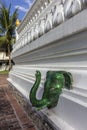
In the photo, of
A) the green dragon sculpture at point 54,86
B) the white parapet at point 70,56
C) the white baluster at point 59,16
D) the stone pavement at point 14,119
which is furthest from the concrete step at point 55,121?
the white baluster at point 59,16

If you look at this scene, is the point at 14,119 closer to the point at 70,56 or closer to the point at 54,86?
the point at 54,86

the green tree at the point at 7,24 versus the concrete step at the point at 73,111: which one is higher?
the green tree at the point at 7,24

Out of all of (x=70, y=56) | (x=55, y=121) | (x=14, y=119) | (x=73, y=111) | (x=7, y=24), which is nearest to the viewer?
(x=73, y=111)

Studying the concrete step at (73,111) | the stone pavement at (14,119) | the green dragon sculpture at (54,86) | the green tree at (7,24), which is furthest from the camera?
the green tree at (7,24)

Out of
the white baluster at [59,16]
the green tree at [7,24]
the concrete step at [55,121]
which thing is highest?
the green tree at [7,24]

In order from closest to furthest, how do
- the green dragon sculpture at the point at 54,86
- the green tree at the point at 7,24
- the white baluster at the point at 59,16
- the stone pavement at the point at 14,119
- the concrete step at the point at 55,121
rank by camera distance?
the concrete step at the point at 55,121
the green dragon sculpture at the point at 54,86
the white baluster at the point at 59,16
the stone pavement at the point at 14,119
the green tree at the point at 7,24

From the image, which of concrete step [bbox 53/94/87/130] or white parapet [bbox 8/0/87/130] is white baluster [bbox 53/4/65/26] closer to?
white parapet [bbox 8/0/87/130]

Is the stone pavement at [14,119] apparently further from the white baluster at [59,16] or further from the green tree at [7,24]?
the green tree at [7,24]

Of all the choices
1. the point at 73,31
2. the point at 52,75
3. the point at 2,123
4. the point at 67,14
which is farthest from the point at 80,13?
the point at 2,123

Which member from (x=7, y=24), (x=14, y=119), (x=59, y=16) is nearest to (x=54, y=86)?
(x=59, y=16)

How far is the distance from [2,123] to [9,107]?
1322 mm

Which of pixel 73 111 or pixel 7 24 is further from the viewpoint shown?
pixel 7 24

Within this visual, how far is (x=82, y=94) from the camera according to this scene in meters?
2.48

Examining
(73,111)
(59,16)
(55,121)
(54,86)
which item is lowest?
(55,121)
